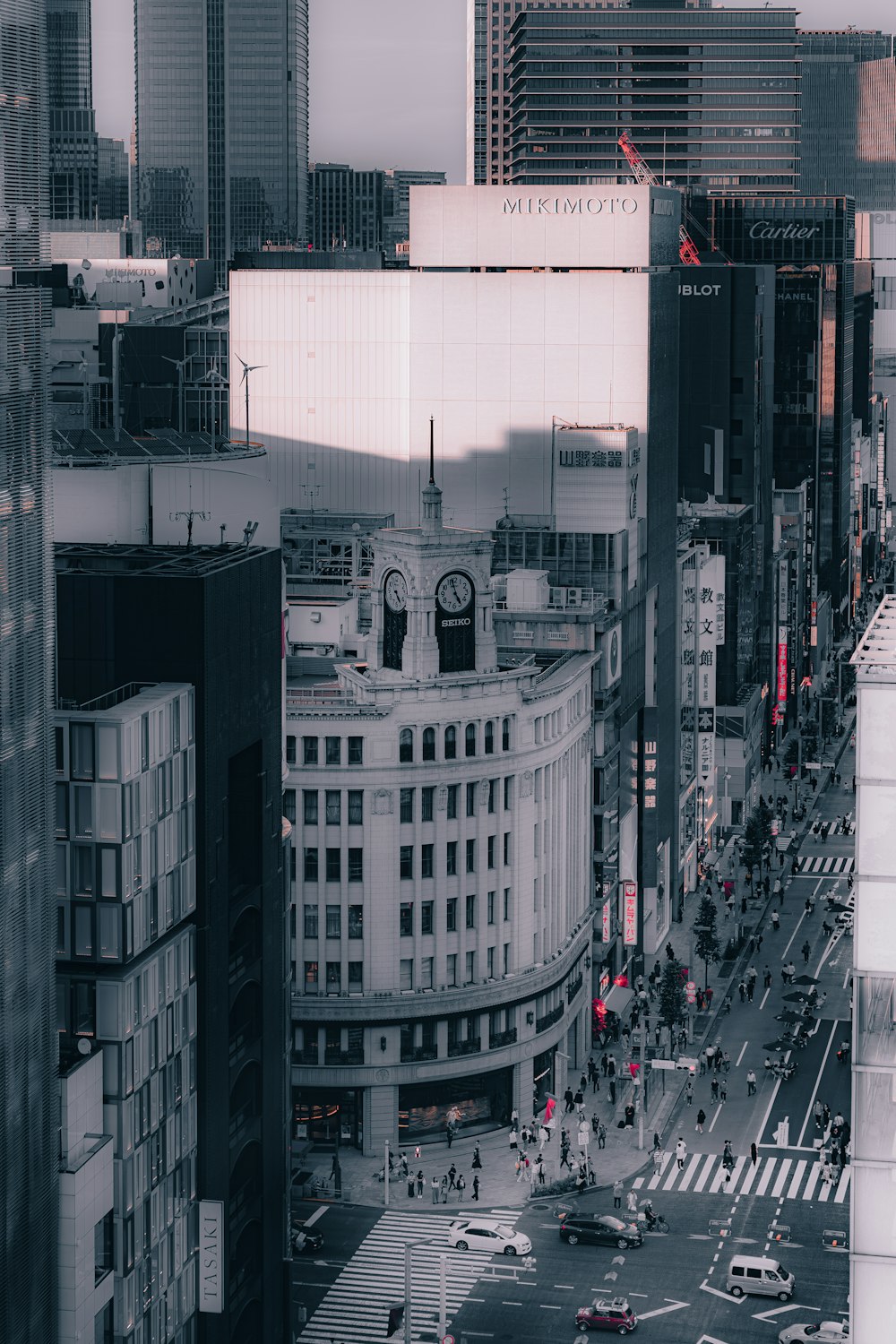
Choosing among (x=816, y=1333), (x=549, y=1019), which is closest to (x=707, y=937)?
(x=549, y=1019)

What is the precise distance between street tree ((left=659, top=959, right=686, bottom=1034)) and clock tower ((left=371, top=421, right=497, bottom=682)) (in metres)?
24.8

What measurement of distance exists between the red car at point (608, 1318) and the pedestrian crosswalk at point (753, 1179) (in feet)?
58.2

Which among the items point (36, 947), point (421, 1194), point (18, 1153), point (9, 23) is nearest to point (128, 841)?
point (36, 947)

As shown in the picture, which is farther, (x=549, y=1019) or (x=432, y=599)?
(x=549, y=1019)

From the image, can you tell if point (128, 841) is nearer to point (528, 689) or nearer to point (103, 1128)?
point (103, 1128)

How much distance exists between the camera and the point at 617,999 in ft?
529

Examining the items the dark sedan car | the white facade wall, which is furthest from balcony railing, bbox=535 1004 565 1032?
the white facade wall

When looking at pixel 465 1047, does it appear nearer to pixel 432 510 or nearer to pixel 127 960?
pixel 432 510

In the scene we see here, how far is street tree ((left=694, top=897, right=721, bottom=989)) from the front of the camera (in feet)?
556

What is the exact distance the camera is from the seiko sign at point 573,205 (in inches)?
7343

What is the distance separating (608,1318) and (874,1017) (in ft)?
195

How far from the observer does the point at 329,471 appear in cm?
19300

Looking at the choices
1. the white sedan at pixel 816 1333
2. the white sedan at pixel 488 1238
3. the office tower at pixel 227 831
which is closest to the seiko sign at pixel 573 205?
the white sedan at pixel 488 1238

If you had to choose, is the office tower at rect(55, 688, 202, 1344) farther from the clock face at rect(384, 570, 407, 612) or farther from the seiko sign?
the seiko sign
